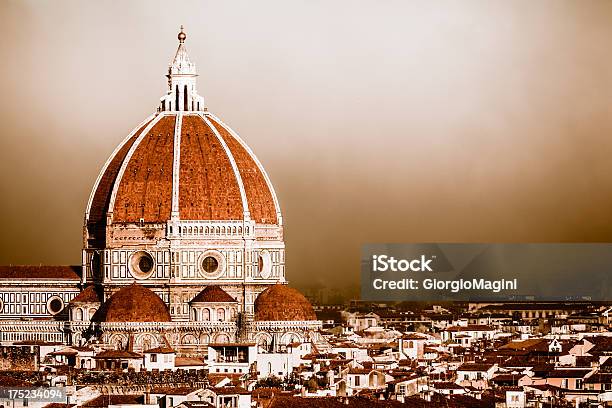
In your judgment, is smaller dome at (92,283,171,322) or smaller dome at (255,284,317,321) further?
smaller dome at (255,284,317,321)

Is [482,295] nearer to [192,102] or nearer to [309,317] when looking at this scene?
[309,317]

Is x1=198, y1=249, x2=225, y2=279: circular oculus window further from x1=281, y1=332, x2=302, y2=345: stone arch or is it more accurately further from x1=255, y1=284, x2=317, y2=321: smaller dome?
x1=281, y1=332, x2=302, y2=345: stone arch

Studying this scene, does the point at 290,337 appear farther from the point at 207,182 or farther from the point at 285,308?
the point at 207,182

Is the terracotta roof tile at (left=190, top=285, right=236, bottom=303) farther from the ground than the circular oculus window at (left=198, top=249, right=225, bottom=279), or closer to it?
closer to it

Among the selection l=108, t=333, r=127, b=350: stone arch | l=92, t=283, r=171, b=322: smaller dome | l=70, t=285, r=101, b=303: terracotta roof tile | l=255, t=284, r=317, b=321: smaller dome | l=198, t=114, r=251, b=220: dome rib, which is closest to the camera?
l=108, t=333, r=127, b=350: stone arch

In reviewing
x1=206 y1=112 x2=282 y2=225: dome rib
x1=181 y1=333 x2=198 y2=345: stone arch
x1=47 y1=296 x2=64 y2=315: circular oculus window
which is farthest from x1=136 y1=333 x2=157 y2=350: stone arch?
x1=47 y1=296 x2=64 y2=315: circular oculus window

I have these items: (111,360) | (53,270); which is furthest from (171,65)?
(111,360)

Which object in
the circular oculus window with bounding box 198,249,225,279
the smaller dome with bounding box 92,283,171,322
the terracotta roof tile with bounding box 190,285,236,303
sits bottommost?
the smaller dome with bounding box 92,283,171,322

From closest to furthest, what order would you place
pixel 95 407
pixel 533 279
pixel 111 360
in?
pixel 95 407
pixel 533 279
pixel 111 360
